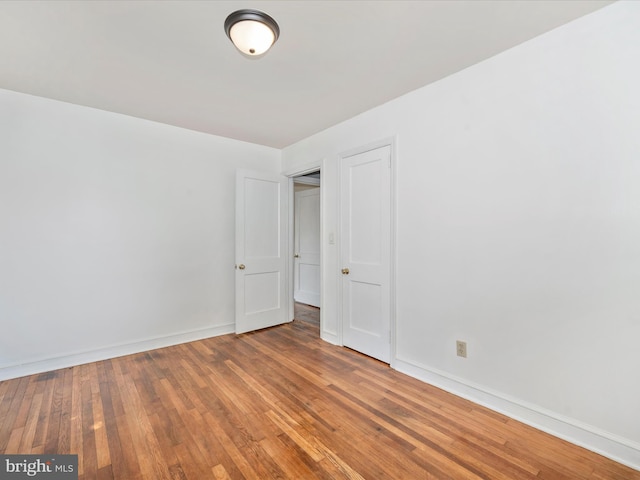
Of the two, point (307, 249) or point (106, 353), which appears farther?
point (307, 249)

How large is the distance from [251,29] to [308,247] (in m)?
4.32

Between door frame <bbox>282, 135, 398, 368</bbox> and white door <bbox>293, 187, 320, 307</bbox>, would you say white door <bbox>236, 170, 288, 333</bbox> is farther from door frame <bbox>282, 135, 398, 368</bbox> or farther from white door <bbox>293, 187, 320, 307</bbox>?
white door <bbox>293, 187, 320, 307</bbox>

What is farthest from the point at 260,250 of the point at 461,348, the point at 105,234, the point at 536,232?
the point at 536,232

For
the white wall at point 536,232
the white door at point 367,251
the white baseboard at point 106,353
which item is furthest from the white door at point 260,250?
the white wall at point 536,232

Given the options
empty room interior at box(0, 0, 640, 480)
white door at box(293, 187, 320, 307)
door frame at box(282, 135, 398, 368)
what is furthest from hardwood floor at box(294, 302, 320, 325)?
empty room interior at box(0, 0, 640, 480)

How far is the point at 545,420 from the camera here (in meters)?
1.90

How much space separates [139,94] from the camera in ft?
8.90

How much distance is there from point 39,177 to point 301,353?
314cm

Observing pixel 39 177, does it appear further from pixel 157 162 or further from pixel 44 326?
pixel 44 326

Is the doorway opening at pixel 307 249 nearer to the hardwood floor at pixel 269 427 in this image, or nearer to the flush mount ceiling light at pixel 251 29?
the hardwood floor at pixel 269 427

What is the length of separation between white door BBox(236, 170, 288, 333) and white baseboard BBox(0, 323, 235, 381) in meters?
0.43

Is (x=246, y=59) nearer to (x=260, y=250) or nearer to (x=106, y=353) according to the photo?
(x=260, y=250)

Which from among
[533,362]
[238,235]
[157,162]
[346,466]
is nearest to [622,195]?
[533,362]

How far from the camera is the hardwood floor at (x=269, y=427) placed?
5.24 ft
